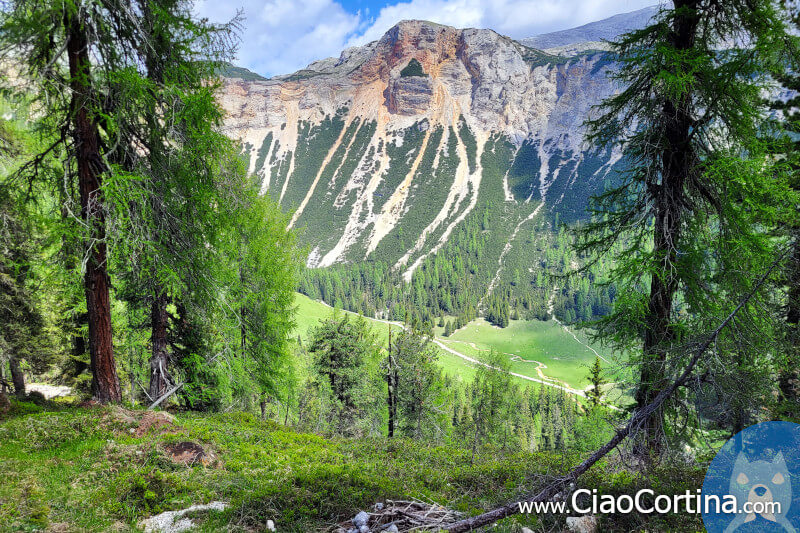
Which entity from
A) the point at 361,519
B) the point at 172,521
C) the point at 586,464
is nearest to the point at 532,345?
the point at 586,464


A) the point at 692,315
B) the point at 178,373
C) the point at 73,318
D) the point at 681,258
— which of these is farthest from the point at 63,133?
the point at 73,318

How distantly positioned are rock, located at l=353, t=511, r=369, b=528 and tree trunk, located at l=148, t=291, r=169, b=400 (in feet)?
28.7

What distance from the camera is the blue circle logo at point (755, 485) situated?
4023mm

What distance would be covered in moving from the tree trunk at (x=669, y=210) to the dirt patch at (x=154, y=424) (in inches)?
370

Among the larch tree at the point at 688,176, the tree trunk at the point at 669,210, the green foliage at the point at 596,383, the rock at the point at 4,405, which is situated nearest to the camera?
the larch tree at the point at 688,176

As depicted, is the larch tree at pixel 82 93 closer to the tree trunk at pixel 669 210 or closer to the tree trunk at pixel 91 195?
the tree trunk at pixel 91 195

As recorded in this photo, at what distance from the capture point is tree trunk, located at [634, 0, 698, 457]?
268 inches

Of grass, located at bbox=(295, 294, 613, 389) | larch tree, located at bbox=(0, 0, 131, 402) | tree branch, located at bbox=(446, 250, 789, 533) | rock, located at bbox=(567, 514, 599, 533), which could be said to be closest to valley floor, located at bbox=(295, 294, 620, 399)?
grass, located at bbox=(295, 294, 613, 389)

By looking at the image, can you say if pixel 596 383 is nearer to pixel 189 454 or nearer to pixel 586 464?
pixel 586 464

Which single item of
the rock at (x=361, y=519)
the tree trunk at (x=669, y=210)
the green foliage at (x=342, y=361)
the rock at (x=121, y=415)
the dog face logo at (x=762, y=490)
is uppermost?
Answer: the tree trunk at (x=669, y=210)

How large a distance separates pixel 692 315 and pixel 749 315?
6.23ft

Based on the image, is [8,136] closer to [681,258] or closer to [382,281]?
[681,258]

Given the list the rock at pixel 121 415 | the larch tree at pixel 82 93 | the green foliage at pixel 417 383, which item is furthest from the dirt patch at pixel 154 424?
the green foliage at pixel 417 383

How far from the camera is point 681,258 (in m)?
7.12
